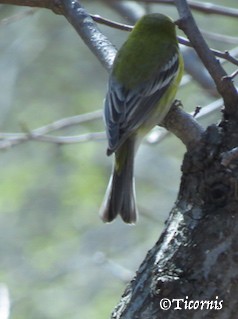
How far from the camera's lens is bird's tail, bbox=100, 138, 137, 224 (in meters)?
3.02

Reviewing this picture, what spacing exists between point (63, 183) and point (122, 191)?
12.0ft

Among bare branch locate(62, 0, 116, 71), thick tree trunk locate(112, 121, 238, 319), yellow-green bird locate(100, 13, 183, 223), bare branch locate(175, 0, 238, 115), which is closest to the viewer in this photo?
thick tree trunk locate(112, 121, 238, 319)

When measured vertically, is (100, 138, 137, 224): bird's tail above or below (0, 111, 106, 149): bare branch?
above

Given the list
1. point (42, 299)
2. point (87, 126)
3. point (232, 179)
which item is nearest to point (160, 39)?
point (232, 179)

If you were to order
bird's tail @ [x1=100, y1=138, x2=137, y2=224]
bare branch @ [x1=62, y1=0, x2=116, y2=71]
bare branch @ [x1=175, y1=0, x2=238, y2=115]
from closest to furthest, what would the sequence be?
bare branch @ [x1=175, y1=0, x2=238, y2=115]
bare branch @ [x1=62, y1=0, x2=116, y2=71]
bird's tail @ [x1=100, y1=138, x2=137, y2=224]

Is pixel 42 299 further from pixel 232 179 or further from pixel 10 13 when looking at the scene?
pixel 232 179

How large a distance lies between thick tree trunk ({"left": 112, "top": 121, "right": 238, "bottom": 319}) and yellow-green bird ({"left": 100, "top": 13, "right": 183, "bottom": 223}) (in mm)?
852

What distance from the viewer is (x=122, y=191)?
3.17m

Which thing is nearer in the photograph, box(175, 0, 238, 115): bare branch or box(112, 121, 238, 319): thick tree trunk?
box(112, 121, 238, 319): thick tree trunk

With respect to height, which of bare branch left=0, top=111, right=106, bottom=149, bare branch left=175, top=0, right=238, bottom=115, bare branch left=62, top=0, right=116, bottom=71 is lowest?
bare branch left=0, top=111, right=106, bottom=149

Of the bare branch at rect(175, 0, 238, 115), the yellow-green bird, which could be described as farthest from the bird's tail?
Result: the bare branch at rect(175, 0, 238, 115)

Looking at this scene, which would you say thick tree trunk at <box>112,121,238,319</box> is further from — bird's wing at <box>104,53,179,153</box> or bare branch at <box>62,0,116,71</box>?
bird's wing at <box>104,53,179,153</box>

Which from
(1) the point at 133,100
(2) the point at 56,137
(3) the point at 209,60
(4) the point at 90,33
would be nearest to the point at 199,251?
(3) the point at 209,60

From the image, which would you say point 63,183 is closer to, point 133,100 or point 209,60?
point 133,100
